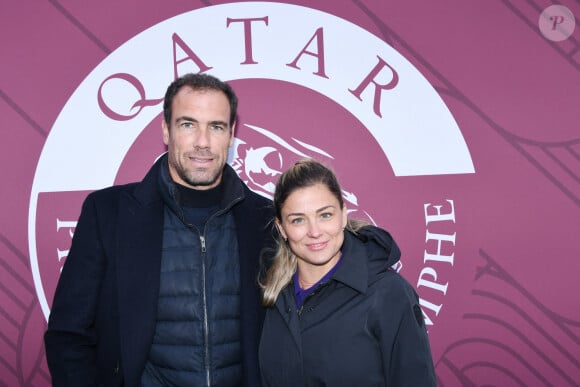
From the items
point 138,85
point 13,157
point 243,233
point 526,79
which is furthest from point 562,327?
point 13,157

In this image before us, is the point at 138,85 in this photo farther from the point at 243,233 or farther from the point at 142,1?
the point at 243,233

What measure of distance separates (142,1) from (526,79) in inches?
69.0

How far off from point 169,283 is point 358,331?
59cm

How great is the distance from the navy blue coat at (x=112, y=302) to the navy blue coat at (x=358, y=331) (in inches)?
8.1

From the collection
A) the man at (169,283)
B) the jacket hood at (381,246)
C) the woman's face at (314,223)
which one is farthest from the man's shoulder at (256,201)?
the jacket hood at (381,246)

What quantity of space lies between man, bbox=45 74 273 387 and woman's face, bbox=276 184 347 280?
0.25 m

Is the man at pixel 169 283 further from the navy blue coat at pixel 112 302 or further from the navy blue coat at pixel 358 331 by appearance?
the navy blue coat at pixel 358 331

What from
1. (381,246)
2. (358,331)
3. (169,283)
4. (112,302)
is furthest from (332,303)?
(112,302)

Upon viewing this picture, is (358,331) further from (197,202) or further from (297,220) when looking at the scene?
(197,202)

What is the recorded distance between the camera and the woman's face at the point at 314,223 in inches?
53.2

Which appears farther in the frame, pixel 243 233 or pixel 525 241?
pixel 525 241

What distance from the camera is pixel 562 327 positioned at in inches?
85.5

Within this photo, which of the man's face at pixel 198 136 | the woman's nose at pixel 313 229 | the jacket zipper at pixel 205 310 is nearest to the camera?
the woman's nose at pixel 313 229

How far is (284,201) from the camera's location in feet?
4.58
